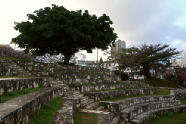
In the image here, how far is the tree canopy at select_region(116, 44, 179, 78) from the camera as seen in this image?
38.1 meters

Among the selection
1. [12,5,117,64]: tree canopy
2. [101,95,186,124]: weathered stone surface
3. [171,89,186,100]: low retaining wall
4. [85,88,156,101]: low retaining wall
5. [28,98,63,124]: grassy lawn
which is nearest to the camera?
[28,98,63,124]: grassy lawn

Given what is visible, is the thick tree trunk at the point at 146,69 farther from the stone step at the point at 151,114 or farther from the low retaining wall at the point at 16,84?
the low retaining wall at the point at 16,84

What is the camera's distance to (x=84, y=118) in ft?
35.5

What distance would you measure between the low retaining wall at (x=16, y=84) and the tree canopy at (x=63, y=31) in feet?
25.7

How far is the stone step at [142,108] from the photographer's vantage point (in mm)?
14916

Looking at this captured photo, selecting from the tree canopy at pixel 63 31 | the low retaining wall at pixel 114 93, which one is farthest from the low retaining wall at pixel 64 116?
the tree canopy at pixel 63 31

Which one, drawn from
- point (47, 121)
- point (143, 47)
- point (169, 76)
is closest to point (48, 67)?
point (47, 121)

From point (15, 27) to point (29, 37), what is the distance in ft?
6.58

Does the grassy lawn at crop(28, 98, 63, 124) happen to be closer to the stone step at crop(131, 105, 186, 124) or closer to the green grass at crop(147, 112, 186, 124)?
the stone step at crop(131, 105, 186, 124)

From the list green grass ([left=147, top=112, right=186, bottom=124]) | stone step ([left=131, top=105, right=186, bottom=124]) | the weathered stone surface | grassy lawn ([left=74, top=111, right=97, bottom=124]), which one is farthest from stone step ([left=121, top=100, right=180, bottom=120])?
grassy lawn ([left=74, top=111, right=97, bottom=124])

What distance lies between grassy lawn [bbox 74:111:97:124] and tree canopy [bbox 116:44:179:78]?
86.4 feet

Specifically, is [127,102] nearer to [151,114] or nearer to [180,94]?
[151,114]

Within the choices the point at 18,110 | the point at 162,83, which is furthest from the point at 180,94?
the point at 18,110

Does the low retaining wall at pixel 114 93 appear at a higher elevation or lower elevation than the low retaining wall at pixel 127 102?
higher
